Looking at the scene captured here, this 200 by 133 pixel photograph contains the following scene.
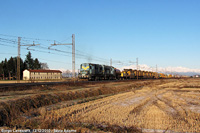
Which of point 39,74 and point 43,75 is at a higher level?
point 39,74

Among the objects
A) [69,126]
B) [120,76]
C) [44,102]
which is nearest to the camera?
[69,126]

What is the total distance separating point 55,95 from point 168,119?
11.2 m

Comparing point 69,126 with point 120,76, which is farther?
point 120,76

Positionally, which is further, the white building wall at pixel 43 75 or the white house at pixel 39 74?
the white building wall at pixel 43 75

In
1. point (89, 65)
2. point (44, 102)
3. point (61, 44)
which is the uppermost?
point (61, 44)

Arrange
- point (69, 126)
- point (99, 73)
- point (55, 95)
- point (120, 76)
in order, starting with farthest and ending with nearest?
point (120, 76) < point (99, 73) < point (55, 95) < point (69, 126)

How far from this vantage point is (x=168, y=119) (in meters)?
9.32

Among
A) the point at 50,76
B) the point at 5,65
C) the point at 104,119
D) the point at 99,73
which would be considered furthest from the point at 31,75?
the point at 104,119

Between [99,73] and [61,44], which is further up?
[61,44]

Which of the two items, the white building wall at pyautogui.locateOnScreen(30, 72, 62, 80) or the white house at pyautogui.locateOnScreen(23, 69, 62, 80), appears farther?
the white building wall at pyautogui.locateOnScreen(30, 72, 62, 80)

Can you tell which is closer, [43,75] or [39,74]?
[39,74]

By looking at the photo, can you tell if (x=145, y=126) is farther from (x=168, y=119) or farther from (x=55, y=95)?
(x=55, y=95)

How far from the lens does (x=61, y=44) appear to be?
34719 millimetres

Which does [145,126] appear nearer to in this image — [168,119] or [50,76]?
[168,119]
